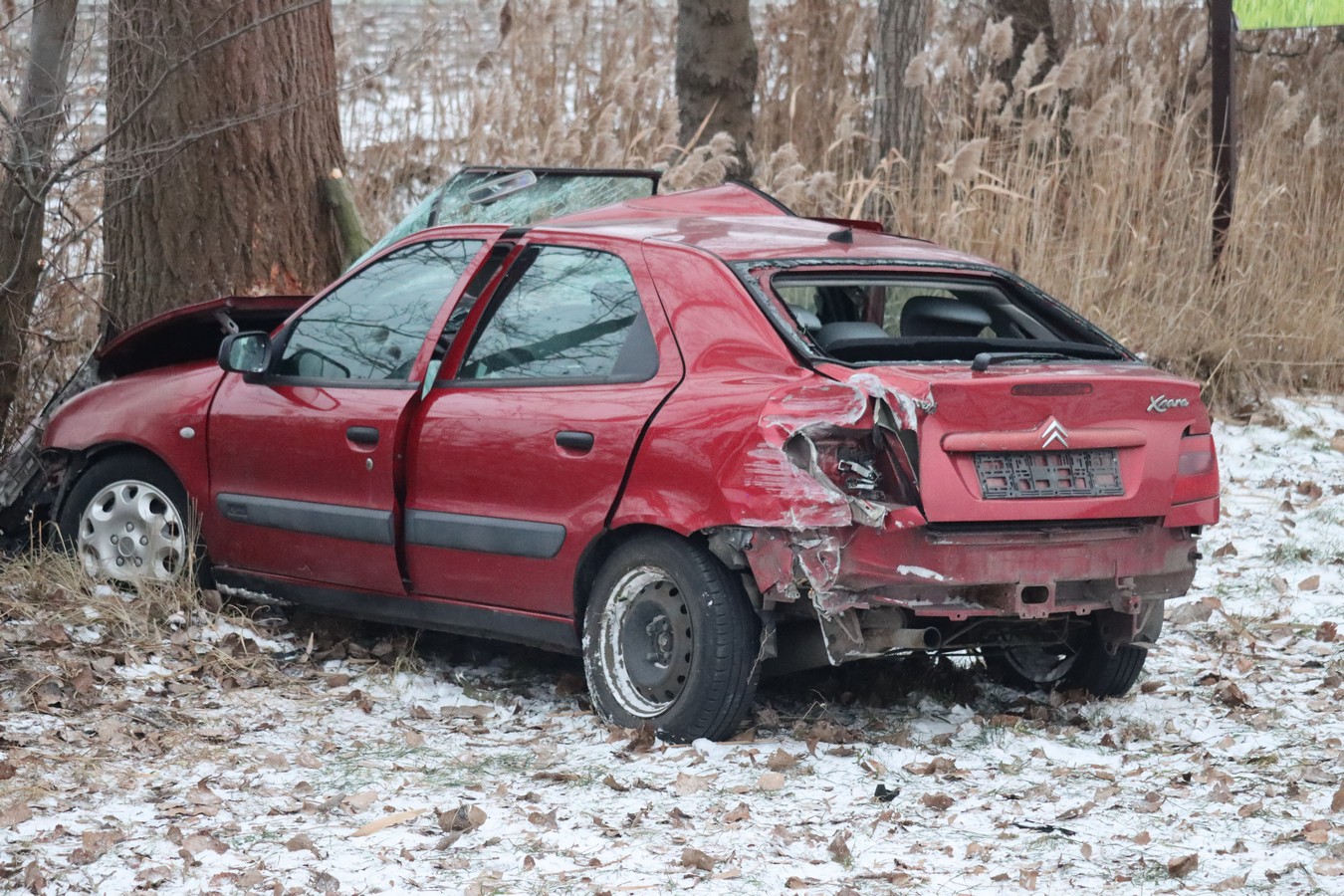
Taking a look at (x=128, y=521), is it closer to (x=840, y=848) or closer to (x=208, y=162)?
(x=208, y=162)

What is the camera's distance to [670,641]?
5316 millimetres

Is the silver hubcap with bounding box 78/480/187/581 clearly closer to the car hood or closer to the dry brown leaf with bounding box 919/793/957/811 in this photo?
the car hood

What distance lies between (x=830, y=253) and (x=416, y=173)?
20.4 ft

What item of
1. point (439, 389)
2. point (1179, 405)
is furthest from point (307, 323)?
point (1179, 405)

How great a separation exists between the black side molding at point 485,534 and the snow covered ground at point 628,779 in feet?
1.84

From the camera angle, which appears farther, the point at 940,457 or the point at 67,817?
the point at 940,457

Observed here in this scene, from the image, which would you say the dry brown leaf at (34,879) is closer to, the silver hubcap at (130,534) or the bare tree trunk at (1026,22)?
the silver hubcap at (130,534)

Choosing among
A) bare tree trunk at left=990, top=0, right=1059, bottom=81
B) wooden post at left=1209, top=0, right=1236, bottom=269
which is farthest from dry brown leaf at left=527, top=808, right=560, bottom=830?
bare tree trunk at left=990, top=0, right=1059, bottom=81

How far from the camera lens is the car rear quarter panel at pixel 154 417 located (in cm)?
665

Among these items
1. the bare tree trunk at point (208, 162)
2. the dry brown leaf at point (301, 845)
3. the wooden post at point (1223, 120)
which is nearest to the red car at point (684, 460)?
the dry brown leaf at point (301, 845)

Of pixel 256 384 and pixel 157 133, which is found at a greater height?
pixel 157 133

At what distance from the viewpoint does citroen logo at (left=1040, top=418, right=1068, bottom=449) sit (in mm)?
4953

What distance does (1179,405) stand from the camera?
5.26m

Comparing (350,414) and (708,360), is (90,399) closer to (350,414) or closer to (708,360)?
(350,414)
